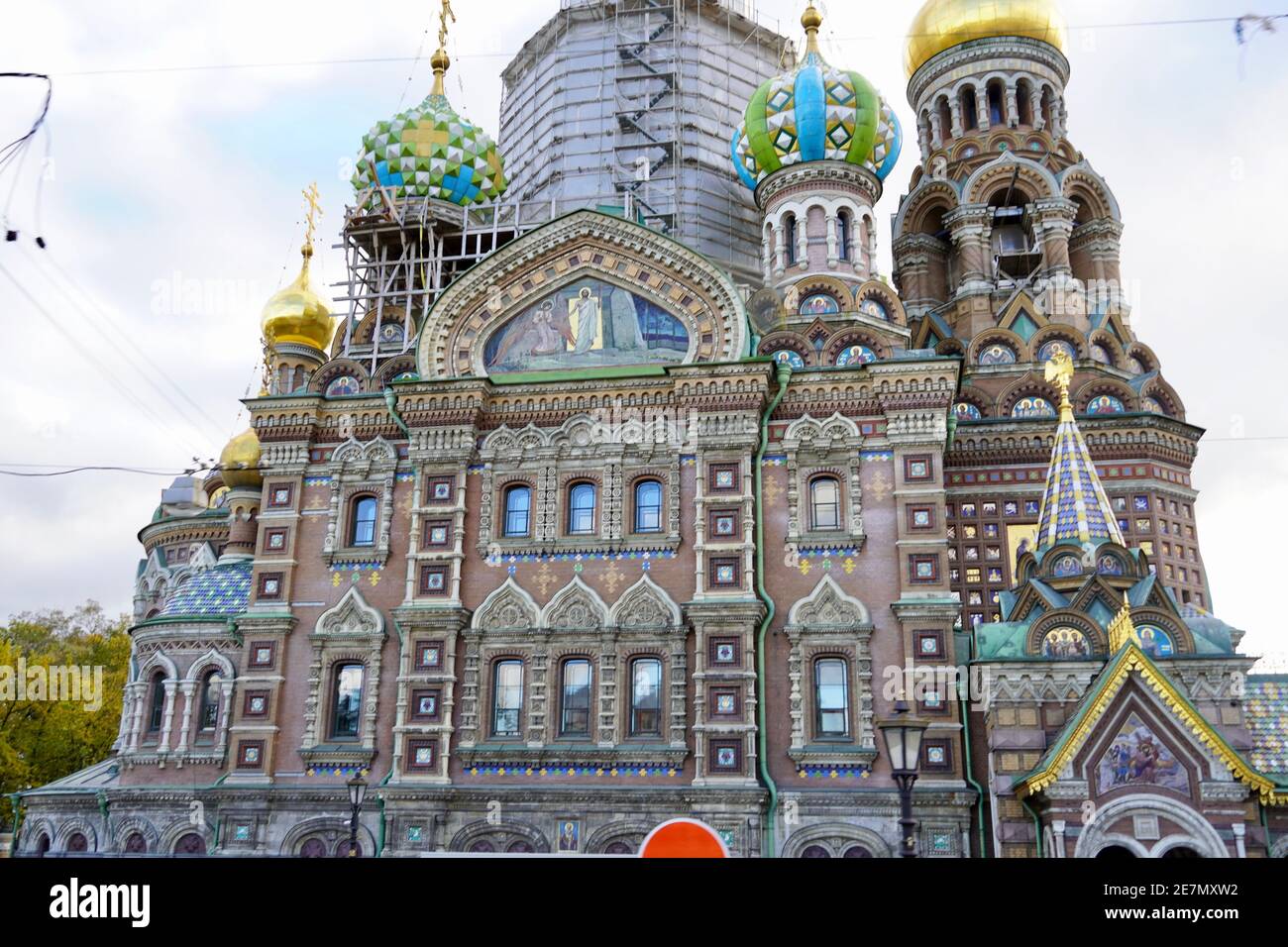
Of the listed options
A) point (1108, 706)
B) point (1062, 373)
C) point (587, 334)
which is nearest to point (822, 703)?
point (1108, 706)

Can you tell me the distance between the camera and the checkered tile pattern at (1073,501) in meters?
17.9

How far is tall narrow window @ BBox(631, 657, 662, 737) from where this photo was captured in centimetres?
1862

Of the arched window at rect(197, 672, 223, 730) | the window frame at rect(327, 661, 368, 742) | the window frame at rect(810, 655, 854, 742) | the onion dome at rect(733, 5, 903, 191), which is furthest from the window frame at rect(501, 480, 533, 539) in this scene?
the onion dome at rect(733, 5, 903, 191)

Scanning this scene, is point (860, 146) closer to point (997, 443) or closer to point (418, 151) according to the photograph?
point (997, 443)

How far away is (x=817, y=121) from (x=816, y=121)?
0.07ft

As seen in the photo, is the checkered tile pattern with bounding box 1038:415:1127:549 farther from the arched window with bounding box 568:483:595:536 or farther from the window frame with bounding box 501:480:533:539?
the window frame with bounding box 501:480:533:539

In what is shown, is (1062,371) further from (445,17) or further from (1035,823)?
(445,17)

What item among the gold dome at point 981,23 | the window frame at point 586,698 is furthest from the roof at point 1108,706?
the gold dome at point 981,23

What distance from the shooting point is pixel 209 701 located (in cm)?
2159

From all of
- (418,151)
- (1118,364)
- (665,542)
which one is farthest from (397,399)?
(1118,364)

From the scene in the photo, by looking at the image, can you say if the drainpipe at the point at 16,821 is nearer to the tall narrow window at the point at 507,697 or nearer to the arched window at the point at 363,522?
the arched window at the point at 363,522

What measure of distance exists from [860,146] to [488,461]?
11336 mm

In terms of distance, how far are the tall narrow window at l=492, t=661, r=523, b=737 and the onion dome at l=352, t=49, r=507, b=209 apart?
11353 millimetres

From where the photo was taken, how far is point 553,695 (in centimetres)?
1894
